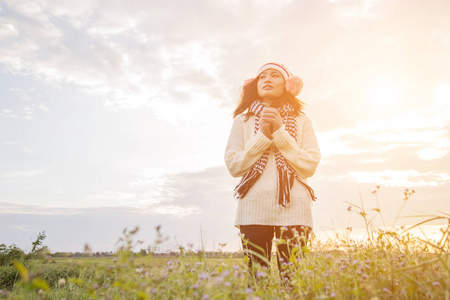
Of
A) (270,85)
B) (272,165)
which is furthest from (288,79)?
(272,165)

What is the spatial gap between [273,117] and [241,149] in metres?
0.70

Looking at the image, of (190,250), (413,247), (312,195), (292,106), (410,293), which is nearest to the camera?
(410,293)

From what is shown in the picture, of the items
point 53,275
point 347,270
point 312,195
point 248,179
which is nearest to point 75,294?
point 53,275

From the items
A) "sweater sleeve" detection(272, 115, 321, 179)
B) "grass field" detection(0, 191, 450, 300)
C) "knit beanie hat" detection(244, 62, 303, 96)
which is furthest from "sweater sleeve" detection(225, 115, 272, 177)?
"grass field" detection(0, 191, 450, 300)

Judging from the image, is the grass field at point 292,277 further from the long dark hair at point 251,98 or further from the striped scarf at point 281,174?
the long dark hair at point 251,98

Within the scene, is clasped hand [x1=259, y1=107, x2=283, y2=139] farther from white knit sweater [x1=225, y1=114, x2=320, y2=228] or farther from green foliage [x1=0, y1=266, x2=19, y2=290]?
green foliage [x1=0, y1=266, x2=19, y2=290]

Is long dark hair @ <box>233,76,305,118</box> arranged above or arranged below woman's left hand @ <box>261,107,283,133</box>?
above

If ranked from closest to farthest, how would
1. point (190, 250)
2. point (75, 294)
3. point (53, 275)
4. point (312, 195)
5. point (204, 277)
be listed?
1. point (204, 277)
2. point (190, 250)
3. point (312, 195)
4. point (75, 294)
5. point (53, 275)

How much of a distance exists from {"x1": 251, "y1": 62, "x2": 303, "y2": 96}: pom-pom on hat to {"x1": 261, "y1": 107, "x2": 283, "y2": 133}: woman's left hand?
616 mm

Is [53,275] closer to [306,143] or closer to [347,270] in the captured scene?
[306,143]

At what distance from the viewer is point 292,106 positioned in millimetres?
5508

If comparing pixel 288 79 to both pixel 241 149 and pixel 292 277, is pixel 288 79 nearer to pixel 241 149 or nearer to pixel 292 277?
pixel 241 149

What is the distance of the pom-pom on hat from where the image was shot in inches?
214

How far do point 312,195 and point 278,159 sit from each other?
66cm
